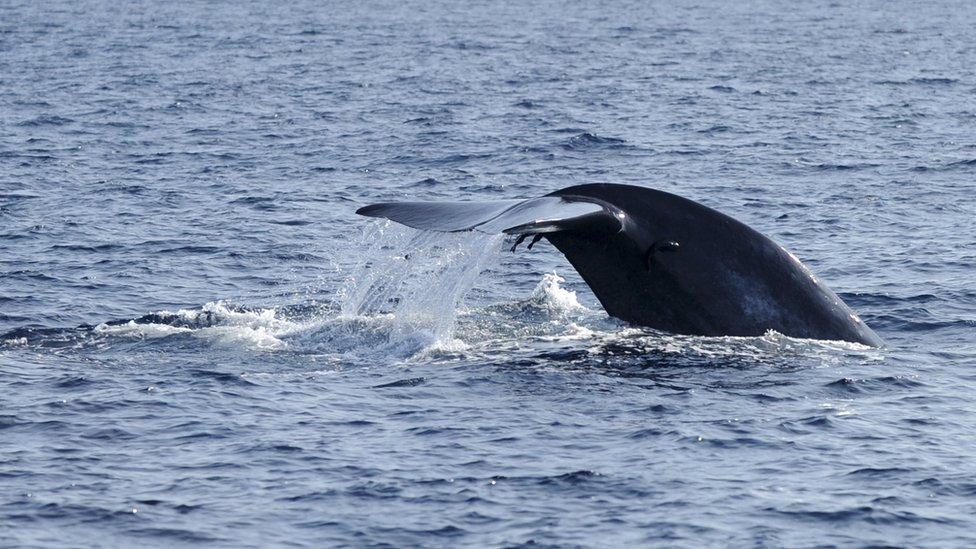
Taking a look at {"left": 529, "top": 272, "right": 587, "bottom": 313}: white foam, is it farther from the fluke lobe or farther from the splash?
the fluke lobe

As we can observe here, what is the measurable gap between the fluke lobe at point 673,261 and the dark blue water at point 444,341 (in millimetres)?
365

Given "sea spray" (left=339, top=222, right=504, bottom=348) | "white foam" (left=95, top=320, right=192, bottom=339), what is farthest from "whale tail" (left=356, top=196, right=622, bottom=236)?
"white foam" (left=95, top=320, right=192, bottom=339)

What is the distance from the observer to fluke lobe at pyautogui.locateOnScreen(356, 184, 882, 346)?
516 inches

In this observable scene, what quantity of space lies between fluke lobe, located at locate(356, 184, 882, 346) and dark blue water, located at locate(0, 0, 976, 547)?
36cm

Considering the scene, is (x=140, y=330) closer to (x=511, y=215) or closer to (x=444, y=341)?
(x=444, y=341)

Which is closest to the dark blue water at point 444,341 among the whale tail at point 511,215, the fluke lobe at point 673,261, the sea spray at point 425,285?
the sea spray at point 425,285

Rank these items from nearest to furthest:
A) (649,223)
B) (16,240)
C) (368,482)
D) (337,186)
Answer: (368,482) < (649,223) < (16,240) < (337,186)

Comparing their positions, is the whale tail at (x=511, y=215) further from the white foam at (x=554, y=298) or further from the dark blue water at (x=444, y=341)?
the white foam at (x=554, y=298)

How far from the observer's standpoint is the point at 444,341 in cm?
1560

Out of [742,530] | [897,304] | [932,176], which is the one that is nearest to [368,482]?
[742,530]

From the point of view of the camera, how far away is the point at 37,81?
4366cm

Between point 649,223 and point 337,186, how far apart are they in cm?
1463

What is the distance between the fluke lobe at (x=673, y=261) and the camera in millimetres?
13094

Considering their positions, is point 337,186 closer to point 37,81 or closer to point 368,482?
point 368,482
